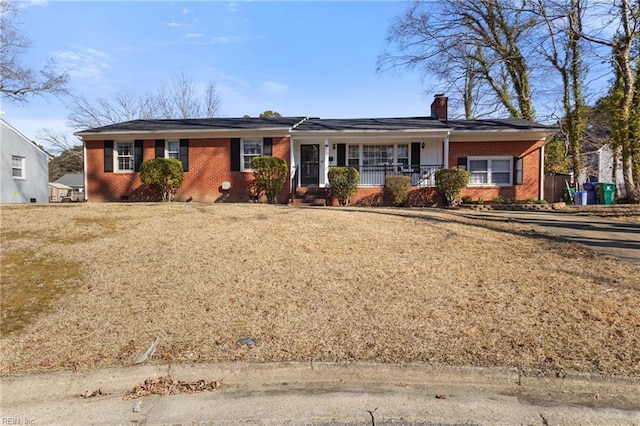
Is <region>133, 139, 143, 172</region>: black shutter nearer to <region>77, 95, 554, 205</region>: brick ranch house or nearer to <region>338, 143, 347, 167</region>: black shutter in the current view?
<region>77, 95, 554, 205</region>: brick ranch house

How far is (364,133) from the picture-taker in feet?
56.7

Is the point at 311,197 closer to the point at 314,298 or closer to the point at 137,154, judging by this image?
the point at 137,154

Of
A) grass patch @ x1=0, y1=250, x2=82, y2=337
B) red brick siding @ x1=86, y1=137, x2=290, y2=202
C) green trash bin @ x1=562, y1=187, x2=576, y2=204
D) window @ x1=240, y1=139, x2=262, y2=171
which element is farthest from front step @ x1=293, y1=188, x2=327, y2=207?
green trash bin @ x1=562, y1=187, x2=576, y2=204

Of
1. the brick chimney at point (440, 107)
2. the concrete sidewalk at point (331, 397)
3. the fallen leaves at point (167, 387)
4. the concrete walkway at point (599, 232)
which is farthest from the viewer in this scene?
the brick chimney at point (440, 107)

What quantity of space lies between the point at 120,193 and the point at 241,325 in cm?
1571

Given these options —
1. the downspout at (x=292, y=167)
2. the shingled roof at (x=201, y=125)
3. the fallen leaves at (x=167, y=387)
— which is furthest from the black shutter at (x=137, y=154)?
the fallen leaves at (x=167, y=387)

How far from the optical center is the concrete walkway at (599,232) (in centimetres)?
735

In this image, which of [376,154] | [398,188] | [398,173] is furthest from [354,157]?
[398,188]

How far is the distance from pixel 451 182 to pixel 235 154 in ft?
29.2

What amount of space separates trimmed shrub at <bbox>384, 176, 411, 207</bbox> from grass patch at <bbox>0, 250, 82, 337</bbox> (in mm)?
11869

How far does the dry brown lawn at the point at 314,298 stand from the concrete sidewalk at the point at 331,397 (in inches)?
6.4

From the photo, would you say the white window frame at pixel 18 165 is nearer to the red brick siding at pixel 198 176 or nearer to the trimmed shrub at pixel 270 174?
the red brick siding at pixel 198 176

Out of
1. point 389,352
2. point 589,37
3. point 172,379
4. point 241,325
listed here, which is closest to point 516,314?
point 389,352

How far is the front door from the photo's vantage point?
18625mm
